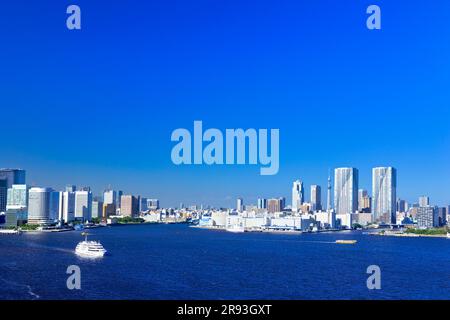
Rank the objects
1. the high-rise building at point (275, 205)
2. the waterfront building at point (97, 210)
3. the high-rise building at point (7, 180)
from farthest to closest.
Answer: the high-rise building at point (275, 205) → the waterfront building at point (97, 210) → the high-rise building at point (7, 180)

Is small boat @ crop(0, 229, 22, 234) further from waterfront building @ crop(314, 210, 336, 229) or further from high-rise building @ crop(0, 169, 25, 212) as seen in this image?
waterfront building @ crop(314, 210, 336, 229)

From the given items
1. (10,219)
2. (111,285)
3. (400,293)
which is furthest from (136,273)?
(10,219)

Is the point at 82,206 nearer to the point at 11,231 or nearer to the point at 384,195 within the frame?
the point at 11,231

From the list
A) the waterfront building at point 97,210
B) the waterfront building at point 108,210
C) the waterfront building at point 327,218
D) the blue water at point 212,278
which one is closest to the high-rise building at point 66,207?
the waterfront building at point 97,210

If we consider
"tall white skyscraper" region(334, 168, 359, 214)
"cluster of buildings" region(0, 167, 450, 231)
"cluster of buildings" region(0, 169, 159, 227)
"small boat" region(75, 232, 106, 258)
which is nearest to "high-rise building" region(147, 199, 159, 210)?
"cluster of buildings" region(0, 167, 450, 231)

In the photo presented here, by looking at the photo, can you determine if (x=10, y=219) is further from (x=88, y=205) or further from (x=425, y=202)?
(x=425, y=202)

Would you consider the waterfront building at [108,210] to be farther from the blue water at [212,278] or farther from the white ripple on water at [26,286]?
the white ripple on water at [26,286]

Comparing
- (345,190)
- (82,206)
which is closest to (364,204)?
(345,190)
